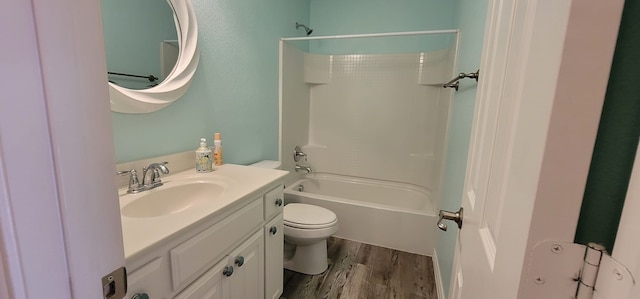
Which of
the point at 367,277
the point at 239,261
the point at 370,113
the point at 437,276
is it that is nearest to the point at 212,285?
the point at 239,261

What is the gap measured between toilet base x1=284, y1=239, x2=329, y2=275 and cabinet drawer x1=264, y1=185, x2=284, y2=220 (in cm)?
63

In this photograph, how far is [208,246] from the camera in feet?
3.01

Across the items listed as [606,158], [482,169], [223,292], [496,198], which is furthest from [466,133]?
[223,292]

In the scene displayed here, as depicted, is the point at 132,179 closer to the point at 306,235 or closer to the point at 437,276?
the point at 306,235

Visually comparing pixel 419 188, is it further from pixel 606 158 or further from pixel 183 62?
pixel 606 158

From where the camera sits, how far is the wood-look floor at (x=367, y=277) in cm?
171

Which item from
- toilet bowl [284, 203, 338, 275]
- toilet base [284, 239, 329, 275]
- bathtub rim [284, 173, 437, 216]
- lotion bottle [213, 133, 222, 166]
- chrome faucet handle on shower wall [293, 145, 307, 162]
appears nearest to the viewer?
lotion bottle [213, 133, 222, 166]

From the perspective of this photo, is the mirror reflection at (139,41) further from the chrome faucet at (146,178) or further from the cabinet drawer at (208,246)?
the cabinet drawer at (208,246)

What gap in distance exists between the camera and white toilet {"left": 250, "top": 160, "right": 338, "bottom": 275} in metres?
1.76

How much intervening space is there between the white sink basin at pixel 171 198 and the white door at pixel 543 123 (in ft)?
3.09

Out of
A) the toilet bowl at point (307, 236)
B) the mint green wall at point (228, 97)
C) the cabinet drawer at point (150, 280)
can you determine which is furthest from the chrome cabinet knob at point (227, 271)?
the toilet bowl at point (307, 236)

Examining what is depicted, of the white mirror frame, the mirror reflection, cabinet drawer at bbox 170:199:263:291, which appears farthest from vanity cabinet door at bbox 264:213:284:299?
the mirror reflection

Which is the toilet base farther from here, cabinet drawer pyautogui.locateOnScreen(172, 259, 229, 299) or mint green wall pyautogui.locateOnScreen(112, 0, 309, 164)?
cabinet drawer pyautogui.locateOnScreen(172, 259, 229, 299)

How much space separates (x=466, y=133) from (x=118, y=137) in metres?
1.59
